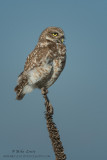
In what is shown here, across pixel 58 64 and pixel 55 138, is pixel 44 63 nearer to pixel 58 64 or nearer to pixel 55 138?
pixel 58 64

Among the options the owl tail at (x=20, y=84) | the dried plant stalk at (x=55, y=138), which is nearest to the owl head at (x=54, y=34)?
the owl tail at (x=20, y=84)

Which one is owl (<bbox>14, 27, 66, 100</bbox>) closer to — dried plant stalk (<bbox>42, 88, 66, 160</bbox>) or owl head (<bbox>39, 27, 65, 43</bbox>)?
owl head (<bbox>39, 27, 65, 43</bbox>)

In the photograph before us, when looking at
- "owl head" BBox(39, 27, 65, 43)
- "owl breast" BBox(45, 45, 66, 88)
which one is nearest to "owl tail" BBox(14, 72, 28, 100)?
"owl breast" BBox(45, 45, 66, 88)

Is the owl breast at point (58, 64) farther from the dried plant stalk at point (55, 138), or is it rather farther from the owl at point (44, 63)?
the dried plant stalk at point (55, 138)

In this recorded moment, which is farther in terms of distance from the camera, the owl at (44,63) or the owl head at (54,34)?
the owl head at (54,34)

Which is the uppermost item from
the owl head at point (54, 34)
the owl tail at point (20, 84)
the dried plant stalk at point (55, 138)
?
the owl head at point (54, 34)

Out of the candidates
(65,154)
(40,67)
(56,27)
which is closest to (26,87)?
(40,67)

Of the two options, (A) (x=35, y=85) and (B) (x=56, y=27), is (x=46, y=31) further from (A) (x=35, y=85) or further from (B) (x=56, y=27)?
(A) (x=35, y=85)

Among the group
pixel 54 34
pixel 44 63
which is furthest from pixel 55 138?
pixel 54 34


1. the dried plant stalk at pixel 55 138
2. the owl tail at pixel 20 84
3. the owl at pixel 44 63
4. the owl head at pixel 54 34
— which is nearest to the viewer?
the dried plant stalk at pixel 55 138
